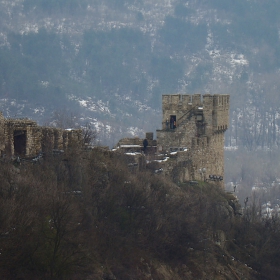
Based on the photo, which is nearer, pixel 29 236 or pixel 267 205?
pixel 29 236

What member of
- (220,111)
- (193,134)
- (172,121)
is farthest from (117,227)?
(220,111)

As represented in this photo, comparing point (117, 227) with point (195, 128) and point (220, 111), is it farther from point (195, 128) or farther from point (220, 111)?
point (220, 111)

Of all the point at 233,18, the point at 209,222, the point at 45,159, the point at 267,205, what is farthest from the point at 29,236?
the point at 233,18

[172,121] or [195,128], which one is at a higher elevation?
[172,121]

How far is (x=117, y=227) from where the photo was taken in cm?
4291

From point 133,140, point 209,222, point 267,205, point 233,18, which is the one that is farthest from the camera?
point 233,18

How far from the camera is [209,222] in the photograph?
50.2m

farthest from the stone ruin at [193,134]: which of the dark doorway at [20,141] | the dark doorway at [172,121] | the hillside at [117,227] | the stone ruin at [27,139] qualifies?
the dark doorway at [20,141]

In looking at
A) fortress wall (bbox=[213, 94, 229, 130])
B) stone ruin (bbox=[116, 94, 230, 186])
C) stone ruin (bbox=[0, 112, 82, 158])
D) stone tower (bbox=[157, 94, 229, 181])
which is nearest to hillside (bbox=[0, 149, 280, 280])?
stone ruin (bbox=[0, 112, 82, 158])

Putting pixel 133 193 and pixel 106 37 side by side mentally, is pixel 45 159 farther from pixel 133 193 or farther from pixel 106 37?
pixel 106 37

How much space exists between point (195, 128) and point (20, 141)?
1522 cm

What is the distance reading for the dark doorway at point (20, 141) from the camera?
45469 millimetres

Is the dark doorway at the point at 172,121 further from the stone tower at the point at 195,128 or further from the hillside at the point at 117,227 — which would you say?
the hillside at the point at 117,227

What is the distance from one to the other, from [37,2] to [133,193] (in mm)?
105669
